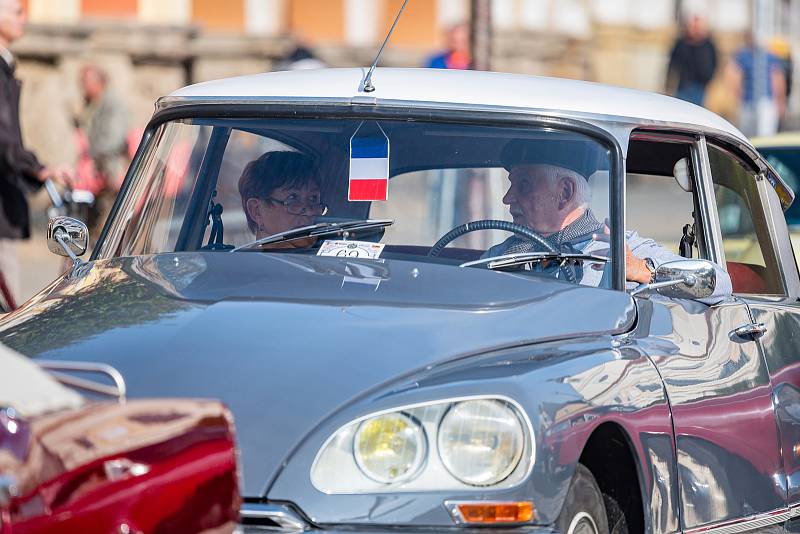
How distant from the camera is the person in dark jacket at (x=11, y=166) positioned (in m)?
8.38

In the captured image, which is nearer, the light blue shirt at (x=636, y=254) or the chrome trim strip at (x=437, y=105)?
the light blue shirt at (x=636, y=254)

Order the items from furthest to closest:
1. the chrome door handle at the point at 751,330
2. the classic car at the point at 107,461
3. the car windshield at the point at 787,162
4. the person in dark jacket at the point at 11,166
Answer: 1. the car windshield at the point at 787,162
2. the person in dark jacket at the point at 11,166
3. the chrome door handle at the point at 751,330
4. the classic car at the point at 107,461

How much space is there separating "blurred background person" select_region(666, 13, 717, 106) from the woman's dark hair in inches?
738

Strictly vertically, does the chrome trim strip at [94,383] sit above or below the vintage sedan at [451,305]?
below

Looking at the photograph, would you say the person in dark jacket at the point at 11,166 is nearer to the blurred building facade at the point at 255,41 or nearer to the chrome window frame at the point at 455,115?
the chrome window frame at the point at 455,115

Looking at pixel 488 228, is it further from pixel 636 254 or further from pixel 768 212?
pixel 768 212

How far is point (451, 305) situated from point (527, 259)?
1.60ft

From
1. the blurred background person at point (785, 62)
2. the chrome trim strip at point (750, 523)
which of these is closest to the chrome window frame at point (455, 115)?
the chrome trim strip at point (750, 523)

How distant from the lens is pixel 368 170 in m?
4.76

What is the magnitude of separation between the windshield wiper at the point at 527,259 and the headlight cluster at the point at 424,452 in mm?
1021

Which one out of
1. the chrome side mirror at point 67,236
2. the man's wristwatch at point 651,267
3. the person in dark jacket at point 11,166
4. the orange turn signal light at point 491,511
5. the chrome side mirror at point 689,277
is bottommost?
the orange turn signal light at point 491,511

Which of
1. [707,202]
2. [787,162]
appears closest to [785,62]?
[787,162]

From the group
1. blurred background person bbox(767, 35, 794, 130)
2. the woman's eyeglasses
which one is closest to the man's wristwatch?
the woman's eyeglasses

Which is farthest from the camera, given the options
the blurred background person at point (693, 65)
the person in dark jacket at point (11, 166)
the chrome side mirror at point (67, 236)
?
the blurred background person at point (693, 65)
